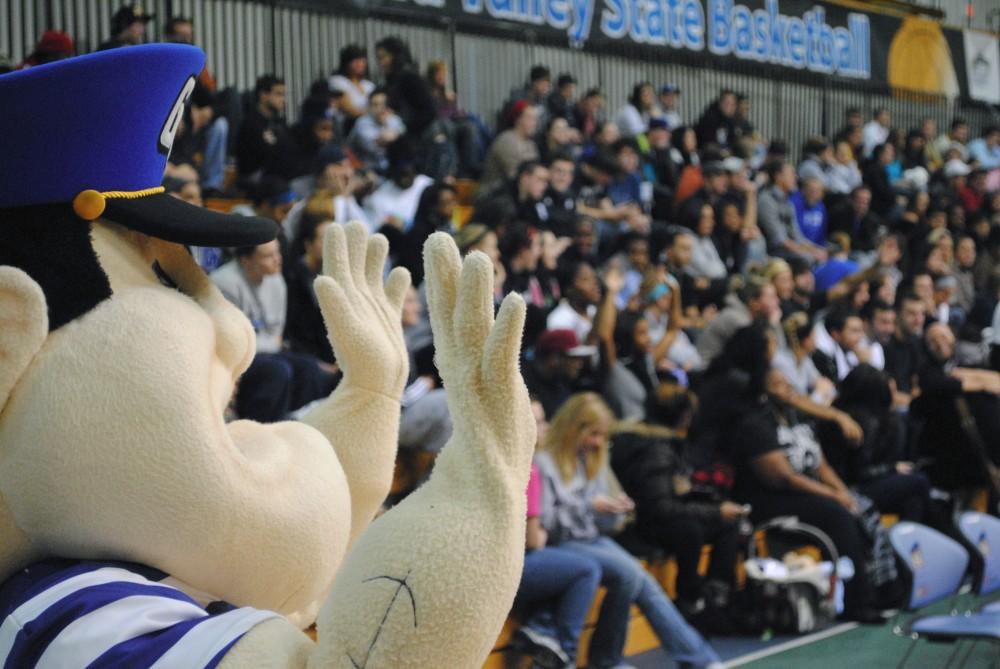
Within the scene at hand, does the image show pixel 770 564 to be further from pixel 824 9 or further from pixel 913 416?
pixel 824 9

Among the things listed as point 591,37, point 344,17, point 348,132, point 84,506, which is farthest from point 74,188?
point 591,37

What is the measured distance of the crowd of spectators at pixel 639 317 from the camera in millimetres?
5301

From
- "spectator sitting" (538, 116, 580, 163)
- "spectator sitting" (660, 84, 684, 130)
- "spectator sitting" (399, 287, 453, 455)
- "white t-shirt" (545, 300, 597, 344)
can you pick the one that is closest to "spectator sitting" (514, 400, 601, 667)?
"spectator sitting" (399, 287, 453, 455)

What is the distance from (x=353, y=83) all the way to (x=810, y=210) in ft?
14.5

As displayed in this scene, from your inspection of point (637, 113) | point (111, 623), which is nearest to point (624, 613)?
point (111, 623)

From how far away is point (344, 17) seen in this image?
409 inches

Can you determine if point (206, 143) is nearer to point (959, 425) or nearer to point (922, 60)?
point (959, 425)

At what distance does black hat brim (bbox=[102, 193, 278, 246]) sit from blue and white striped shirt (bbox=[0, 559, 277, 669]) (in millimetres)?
385

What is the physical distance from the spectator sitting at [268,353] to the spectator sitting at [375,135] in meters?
2.98

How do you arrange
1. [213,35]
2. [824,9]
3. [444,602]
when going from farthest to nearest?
[824,9]
[213,35]
[444,602]

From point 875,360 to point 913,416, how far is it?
0.47 metres

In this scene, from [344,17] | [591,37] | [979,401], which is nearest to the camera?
[979,401]

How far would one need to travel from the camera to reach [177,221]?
163 centimetres

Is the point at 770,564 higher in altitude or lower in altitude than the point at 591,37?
lower
